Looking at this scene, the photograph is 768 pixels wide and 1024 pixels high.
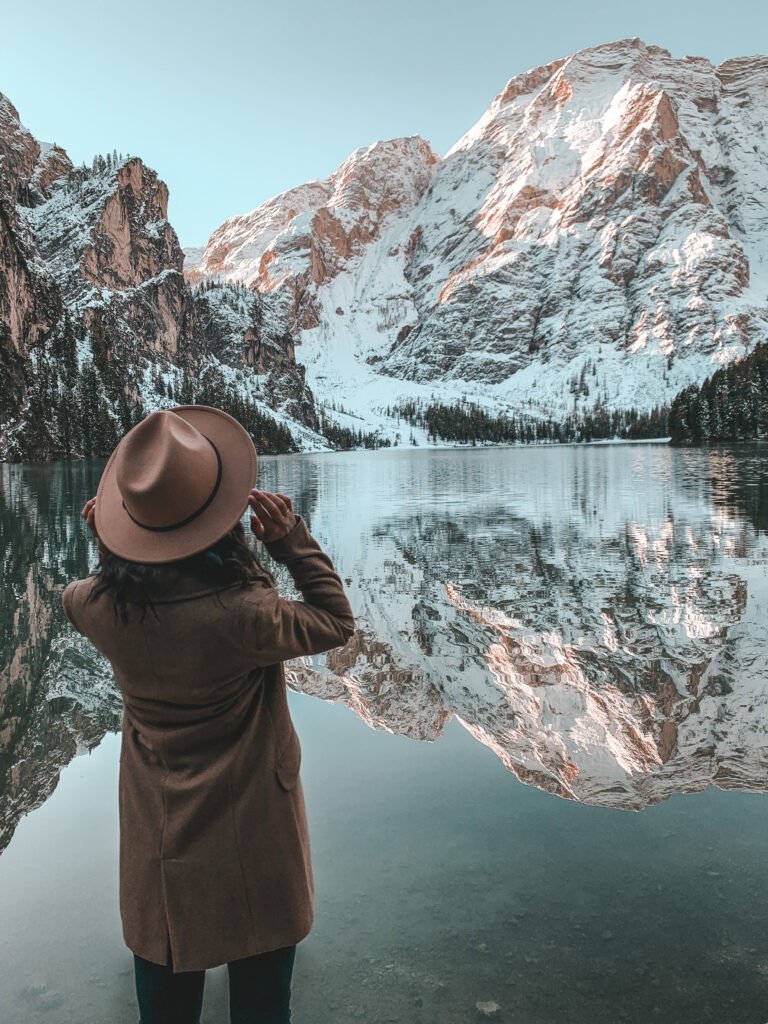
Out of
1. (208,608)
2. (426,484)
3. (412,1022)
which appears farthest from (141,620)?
(426,484)

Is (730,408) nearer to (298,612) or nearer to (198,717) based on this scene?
(298,612)

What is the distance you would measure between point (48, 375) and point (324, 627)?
11721 centimetres

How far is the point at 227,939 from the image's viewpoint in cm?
216

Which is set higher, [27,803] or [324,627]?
[324,627]

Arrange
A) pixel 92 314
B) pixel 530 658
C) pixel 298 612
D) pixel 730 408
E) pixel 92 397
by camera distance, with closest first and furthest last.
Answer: pixel 298 612
pixel 530 658
pixel 730 408
pixel 92 397
pixel 92 314

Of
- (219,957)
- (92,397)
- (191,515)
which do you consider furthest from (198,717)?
(92,397)

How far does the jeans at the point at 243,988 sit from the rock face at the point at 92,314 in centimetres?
8780

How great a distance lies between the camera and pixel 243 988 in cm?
226

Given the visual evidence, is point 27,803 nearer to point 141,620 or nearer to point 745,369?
Answer: point 141,620

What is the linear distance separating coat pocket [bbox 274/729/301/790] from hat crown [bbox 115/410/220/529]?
0.84 metres

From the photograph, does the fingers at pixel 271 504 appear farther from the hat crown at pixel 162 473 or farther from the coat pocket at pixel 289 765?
the coat pocket at pixel 289 765

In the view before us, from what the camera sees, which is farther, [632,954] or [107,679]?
[107,679]

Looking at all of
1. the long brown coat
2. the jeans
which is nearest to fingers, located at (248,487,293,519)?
the long brown coat

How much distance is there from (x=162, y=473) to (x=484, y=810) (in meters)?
3.66
